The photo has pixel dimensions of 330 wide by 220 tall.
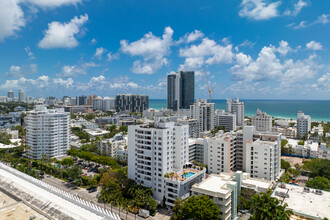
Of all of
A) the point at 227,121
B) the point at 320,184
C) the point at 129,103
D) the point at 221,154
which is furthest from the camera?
the point at 129,103

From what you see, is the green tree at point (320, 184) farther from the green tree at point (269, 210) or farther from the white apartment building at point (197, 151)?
the white apartment building at point (197, 151)

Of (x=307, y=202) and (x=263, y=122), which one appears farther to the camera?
(x=263, y=122)

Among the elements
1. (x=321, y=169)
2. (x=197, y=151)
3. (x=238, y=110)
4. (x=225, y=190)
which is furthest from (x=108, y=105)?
(x=225, y=190)

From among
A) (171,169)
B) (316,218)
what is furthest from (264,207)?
(171,169)

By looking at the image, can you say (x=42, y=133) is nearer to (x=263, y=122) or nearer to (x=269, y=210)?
(x=269, y=210)

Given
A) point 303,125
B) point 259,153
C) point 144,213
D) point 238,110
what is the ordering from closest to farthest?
1. point 144,213
2. point 259,153
3. point 303,125
4. point 238,110

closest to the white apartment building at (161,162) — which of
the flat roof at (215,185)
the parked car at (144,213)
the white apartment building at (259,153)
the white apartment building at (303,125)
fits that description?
the flat roof at (215,185)

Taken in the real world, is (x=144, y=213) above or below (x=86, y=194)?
above
